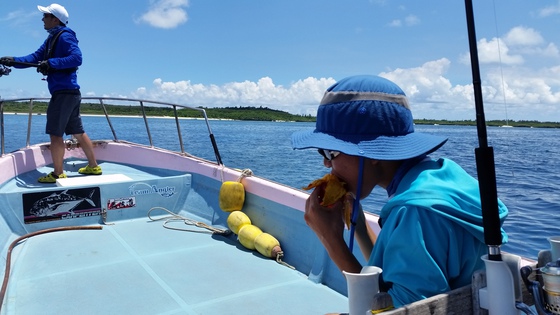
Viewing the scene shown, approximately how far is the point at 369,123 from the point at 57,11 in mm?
4039

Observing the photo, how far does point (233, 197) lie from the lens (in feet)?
11.5

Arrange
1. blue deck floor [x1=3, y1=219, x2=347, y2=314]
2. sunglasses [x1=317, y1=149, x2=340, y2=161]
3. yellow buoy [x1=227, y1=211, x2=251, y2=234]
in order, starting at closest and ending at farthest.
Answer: sunglasses [x1=317, y1=149, x2=340, y2=161] < blue deck floor [x1=3, y1=219, x2=347, y2=314] < yellow buoy [x1=227, y1=211, x2=251, y2=234]

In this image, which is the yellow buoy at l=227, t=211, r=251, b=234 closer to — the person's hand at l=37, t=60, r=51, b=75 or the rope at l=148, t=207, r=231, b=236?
the rope at l=148, t=207, r=231, b=236

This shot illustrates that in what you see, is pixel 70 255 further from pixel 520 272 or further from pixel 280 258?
pixel 520 272

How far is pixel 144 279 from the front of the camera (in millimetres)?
2602

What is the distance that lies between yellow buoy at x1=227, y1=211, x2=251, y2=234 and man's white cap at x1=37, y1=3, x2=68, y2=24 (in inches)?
100

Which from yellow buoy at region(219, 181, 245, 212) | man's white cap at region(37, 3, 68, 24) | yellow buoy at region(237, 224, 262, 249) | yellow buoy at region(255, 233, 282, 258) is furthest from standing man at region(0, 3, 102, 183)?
yellow buoy at region(255, 233, 282, 258)

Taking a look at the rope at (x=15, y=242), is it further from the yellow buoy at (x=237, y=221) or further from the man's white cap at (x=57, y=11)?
the man's white cap at (x=57, y=11)

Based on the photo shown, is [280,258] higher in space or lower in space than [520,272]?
lower

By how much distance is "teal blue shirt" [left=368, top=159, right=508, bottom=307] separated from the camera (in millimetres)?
825

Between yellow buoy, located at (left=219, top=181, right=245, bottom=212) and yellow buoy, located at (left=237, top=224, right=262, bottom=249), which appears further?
yellow buoy, located at (left=219, top=181, right=245, bottom=212)

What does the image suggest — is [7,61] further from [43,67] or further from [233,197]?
[233,197]

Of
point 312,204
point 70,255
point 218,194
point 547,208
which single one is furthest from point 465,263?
point 547,208

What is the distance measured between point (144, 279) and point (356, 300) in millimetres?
2098
